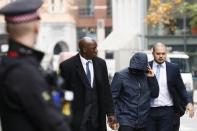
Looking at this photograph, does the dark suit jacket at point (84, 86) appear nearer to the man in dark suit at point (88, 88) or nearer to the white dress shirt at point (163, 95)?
the man in dark suit at point (88, 88)

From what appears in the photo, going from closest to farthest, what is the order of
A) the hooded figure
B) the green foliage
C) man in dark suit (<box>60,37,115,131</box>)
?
man in dark suit (<box>60,37,115,131</box>)
the hooded figure
the green foliage

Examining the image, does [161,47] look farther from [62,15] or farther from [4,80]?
[62,15]

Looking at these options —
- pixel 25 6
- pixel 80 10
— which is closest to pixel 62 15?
pixel 80 10

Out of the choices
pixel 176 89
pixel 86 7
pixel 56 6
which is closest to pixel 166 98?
pixel 176 89

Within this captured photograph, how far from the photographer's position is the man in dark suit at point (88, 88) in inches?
330

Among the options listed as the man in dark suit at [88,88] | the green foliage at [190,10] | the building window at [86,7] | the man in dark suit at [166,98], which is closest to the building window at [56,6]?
the building window at [86,7]

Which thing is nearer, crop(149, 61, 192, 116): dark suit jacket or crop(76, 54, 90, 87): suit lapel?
crop(76, 54, 90, 87): suit lapel

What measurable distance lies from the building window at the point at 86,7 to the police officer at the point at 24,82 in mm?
51408

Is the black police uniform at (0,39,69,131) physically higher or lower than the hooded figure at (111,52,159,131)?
higher

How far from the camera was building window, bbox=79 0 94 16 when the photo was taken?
55312 mm

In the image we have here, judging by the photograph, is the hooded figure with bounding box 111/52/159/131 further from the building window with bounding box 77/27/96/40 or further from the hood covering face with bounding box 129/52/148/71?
the building window with bounding box 77/27/96/40

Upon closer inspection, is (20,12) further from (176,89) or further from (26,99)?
(176,89)

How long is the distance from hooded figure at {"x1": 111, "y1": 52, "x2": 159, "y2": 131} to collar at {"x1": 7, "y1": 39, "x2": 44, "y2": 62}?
5226mm

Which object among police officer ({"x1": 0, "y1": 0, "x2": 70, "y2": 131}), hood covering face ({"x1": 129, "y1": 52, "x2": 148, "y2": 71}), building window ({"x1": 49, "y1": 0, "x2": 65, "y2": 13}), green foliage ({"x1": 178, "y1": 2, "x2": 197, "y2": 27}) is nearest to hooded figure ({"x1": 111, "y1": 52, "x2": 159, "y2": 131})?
hood covering face ({"x1": 129, "y1": 52, "x2": 148, "y2": 71})
